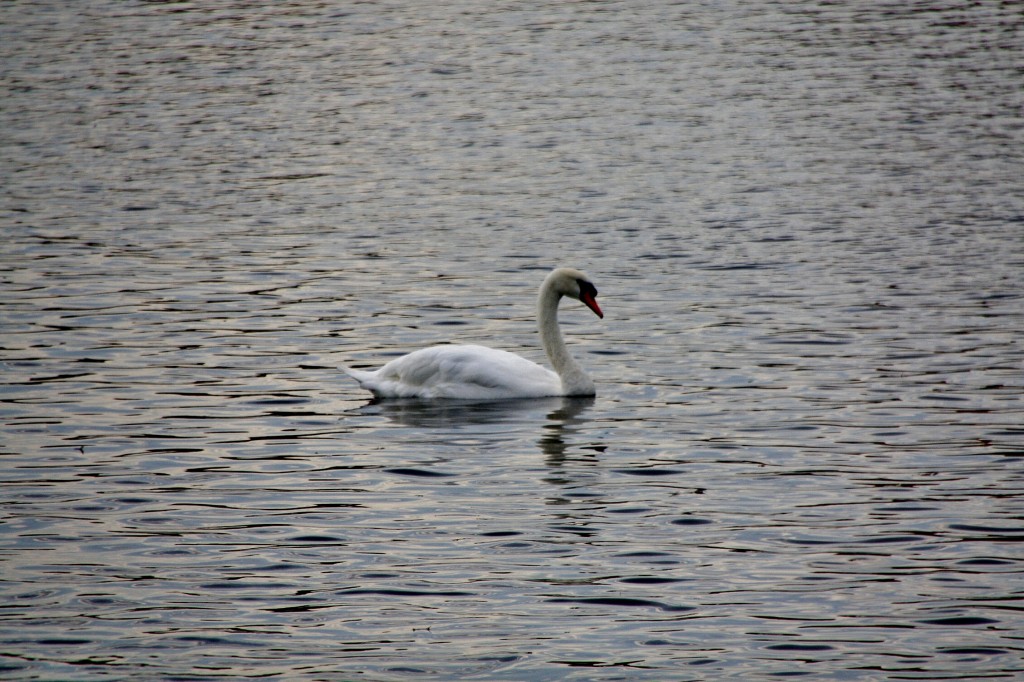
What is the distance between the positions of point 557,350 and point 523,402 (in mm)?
596

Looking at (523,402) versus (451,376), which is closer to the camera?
(451,376)

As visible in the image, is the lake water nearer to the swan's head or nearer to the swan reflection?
the swan reflection

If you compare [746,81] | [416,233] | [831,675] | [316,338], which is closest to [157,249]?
[416,233]

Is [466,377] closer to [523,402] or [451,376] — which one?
[451,376]

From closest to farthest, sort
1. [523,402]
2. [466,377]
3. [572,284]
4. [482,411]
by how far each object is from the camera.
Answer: [482,411]
[466,377]
[523,402]
[572,284]

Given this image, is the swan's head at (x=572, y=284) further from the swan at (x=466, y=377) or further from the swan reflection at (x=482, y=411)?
the swan reflection at (x=482, y=411)

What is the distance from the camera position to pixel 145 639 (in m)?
8.80

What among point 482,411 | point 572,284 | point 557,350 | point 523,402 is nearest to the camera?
point 482,411

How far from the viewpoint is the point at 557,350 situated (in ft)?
49.3

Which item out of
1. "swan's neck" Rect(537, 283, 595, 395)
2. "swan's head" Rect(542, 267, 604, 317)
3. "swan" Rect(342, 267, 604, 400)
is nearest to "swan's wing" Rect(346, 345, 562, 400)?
"swan" Rect(342, 267, 604, 400)

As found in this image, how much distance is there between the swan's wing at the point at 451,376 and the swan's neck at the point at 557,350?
17cm

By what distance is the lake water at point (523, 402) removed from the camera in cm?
899

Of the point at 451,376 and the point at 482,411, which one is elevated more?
the point at 451,376

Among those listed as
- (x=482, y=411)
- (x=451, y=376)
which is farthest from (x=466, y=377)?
(x=482, y=411)
